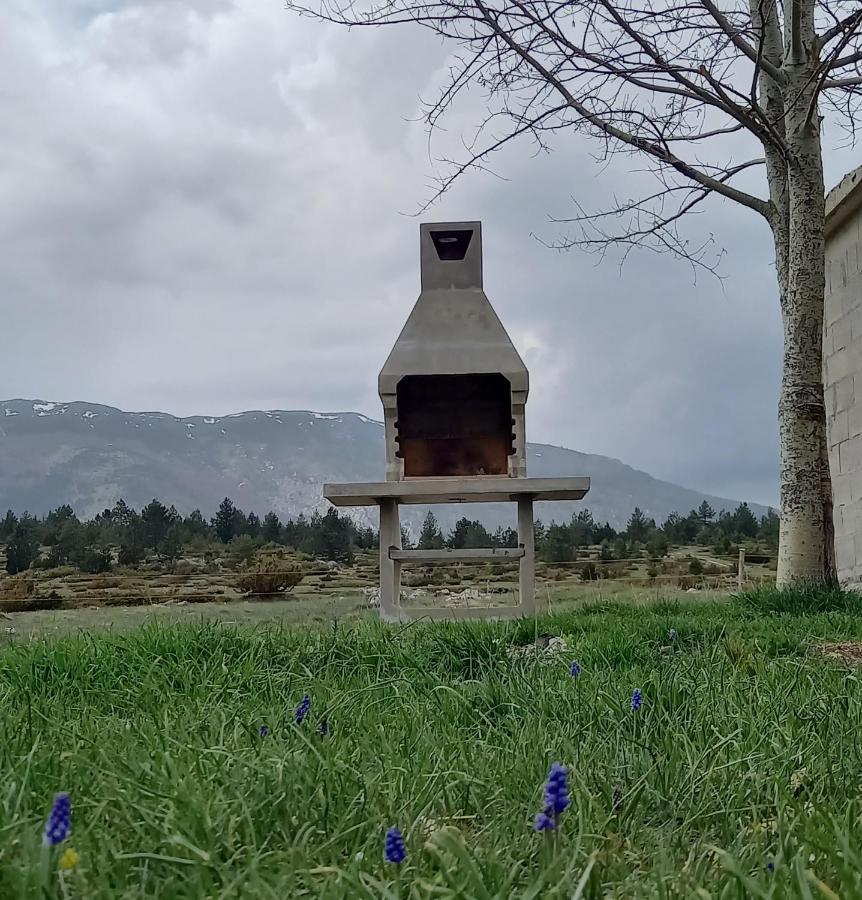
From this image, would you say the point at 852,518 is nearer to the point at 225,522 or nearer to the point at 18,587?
the point at 225,522

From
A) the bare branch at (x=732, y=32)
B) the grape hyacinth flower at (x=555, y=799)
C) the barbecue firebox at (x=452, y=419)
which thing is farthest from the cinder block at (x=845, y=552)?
the grape hyacinth flower at (x=555, y=799)

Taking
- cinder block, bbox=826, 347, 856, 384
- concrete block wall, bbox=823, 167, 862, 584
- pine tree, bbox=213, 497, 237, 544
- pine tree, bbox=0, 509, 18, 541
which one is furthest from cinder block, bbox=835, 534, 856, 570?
pine tree, bbox=0, 509, 18, 541

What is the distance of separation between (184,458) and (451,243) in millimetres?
99460

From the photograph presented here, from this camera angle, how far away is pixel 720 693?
2.23 metres

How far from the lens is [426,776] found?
4.83ft

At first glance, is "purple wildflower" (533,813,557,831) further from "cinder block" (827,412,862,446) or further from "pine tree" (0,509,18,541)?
"pine tree" (0,509,18,541)

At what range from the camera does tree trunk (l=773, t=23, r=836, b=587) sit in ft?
19.6

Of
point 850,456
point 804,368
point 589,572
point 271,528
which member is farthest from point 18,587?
point 850,456

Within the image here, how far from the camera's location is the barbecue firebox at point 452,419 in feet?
20.1

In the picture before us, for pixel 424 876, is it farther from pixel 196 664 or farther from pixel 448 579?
pixel 448 579

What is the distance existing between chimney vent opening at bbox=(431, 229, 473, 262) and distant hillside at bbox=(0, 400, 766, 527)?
51.9 meters

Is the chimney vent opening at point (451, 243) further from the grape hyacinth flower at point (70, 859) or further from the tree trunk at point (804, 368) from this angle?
the grape hyacinth flower at point (70, 859)

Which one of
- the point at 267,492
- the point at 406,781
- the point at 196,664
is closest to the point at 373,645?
the point at 196,664

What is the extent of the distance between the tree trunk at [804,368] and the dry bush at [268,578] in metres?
4.43
